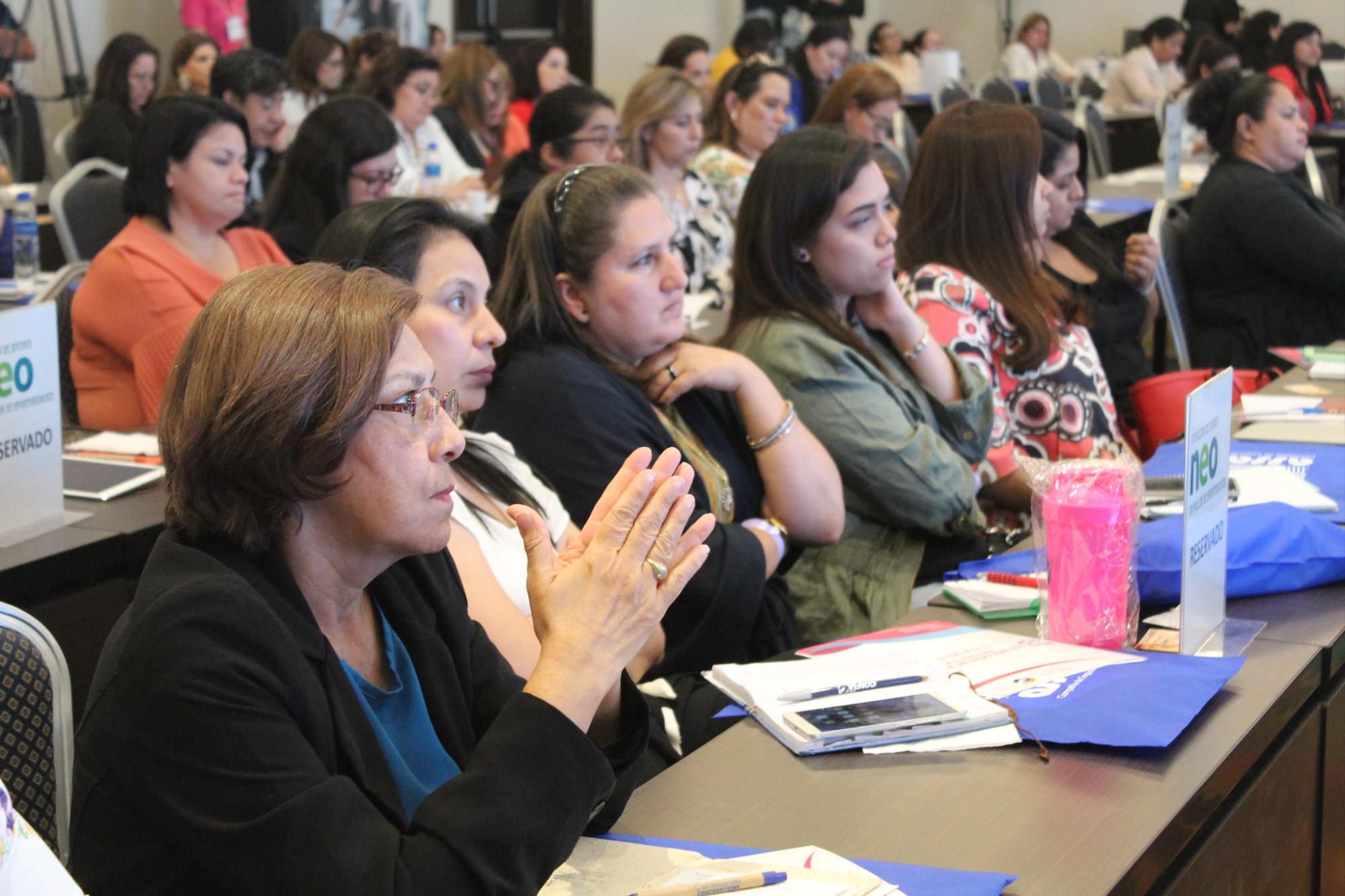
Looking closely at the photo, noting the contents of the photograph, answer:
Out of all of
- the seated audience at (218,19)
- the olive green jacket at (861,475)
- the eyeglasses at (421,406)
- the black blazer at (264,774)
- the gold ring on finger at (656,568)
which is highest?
the seated audience at (218,19)

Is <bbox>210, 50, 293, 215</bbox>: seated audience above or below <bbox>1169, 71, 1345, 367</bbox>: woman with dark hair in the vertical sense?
above

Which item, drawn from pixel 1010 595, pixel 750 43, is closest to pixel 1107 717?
pixel 1010 595

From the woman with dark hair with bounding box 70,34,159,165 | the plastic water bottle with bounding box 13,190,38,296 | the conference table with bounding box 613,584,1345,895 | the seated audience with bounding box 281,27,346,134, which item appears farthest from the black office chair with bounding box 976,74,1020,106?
the conference table with bounding box 613,584,1345,895

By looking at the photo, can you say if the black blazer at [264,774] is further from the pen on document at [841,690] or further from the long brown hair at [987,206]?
the long brown hair at [987,206]

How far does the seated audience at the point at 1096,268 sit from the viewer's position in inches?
130

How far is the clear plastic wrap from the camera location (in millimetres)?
1607

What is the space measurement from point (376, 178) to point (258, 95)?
1787 mm

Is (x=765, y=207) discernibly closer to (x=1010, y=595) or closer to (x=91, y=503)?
(x=1010, y=595)

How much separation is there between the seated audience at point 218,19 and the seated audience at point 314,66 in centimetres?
121

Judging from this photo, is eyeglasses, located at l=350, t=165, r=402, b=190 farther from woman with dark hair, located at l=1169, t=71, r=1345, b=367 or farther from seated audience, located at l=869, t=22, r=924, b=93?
seated audience, located at l=869, t=22, r=924, b=93

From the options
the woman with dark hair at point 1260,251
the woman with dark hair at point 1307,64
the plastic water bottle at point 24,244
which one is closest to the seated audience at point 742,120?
the woman with dark hair at point 1260,251

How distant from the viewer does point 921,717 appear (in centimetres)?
139

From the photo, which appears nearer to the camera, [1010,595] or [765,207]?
[1010,595]

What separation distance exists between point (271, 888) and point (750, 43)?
8741 mm
